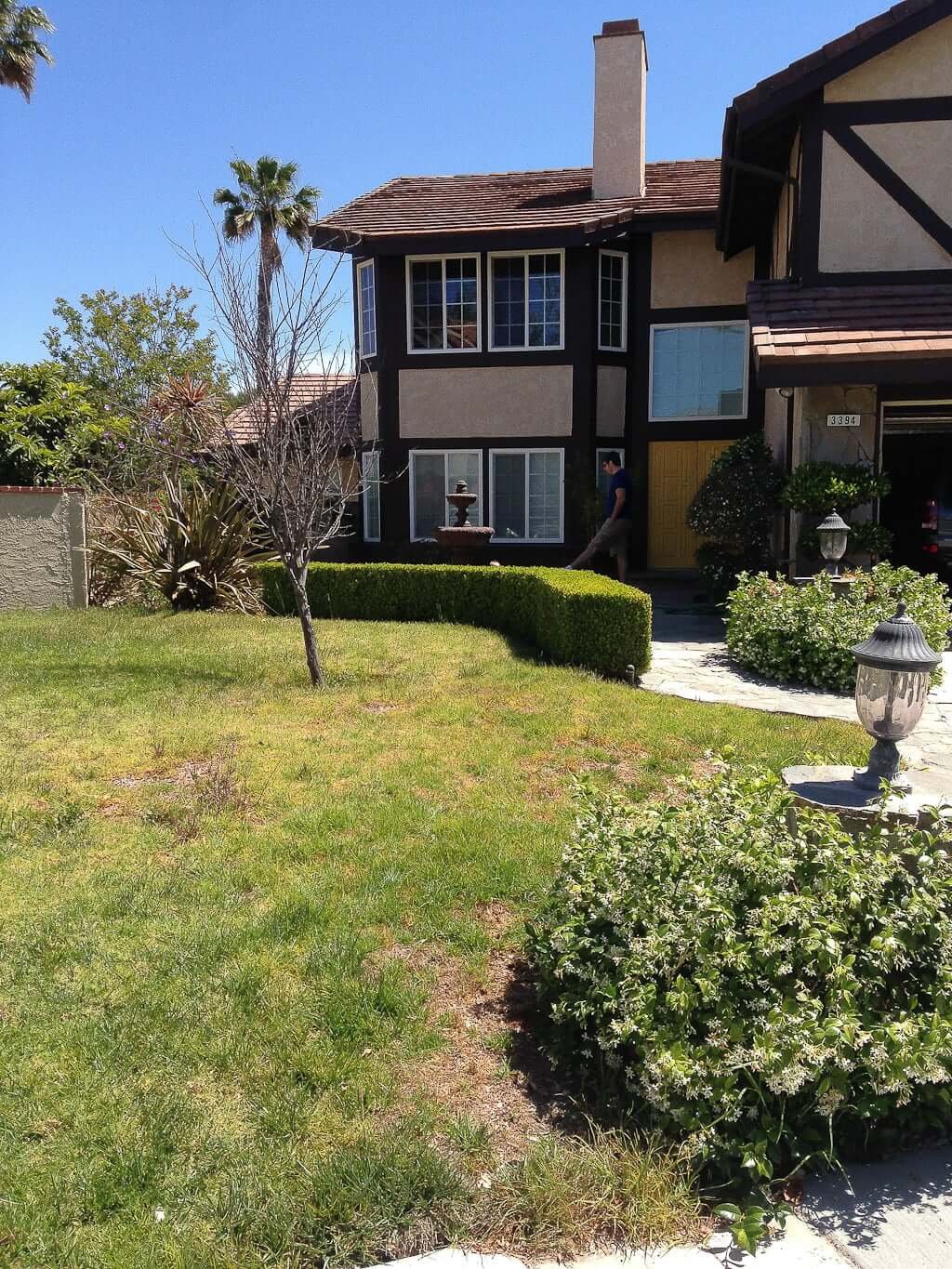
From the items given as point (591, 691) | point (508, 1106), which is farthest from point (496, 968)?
point (591, 691)

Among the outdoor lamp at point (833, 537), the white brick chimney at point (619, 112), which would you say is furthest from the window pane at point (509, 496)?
the outdoor lamp at point (833, 537)

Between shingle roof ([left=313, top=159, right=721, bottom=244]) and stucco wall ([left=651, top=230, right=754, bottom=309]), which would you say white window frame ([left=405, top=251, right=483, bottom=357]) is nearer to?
shingle roof ([left=313, top=159, right=721, bottom=244])

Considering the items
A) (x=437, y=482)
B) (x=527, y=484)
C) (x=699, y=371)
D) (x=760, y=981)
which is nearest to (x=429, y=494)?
(x=437, y=482)

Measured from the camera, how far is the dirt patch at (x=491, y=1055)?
10.1 feet

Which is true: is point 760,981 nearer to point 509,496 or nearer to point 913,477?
point 509,496

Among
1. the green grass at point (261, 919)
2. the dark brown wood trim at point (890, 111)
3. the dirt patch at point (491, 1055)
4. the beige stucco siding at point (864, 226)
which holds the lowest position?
the dirt patch at point (491, 1055)

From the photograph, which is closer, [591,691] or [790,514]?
[591,691]

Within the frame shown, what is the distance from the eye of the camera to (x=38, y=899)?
439 centimetres

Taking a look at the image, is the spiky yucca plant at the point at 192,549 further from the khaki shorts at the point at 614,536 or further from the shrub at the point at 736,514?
the shrub at the point at 736,514

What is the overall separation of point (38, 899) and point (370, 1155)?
2.34 m

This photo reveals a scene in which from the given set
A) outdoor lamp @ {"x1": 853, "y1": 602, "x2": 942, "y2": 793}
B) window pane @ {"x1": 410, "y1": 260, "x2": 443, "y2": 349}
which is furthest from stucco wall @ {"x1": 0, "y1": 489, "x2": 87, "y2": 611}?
outdoor lamp @ {"x1": 853, "y1": 602, "x2": 942, "y2": 793}

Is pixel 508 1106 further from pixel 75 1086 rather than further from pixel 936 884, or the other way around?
pixel 936 884

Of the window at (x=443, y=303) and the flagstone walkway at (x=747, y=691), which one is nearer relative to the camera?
the flagstone walkway at (x=747, y=691)

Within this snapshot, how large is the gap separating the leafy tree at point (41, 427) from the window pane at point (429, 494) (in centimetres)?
566
